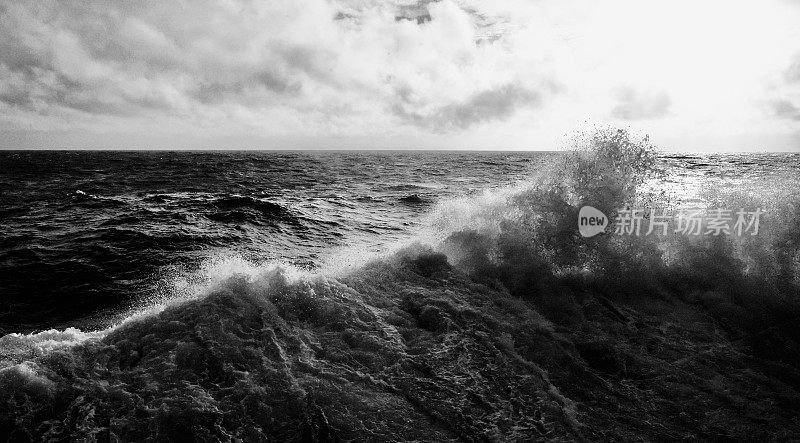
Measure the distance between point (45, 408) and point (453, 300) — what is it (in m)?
5.24

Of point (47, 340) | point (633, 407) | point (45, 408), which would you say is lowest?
point (633, 407)

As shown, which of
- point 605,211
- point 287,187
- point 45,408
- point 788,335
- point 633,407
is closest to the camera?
point 45,408

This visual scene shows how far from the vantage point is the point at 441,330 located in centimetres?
562

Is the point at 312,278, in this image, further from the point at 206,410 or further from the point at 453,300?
the point at 206,410

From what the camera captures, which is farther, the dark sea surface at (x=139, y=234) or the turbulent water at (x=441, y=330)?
the dark sea surface at (x=139, y=234)

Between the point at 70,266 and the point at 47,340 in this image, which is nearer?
the point at 47,340

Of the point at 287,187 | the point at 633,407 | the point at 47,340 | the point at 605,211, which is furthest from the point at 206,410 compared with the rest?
the point at 287,187

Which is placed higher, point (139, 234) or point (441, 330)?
point (139, 234)

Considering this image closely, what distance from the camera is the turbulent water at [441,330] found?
12.8 feet

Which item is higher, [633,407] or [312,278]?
[312,278]

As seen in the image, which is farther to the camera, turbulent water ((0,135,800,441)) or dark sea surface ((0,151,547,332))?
dark sea surface ((0,151,547,332))

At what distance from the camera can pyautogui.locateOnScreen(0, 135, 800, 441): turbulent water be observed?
12.8ft

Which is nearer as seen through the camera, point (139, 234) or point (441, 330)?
point (441, 330)

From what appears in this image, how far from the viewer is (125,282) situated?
797 centimetres
